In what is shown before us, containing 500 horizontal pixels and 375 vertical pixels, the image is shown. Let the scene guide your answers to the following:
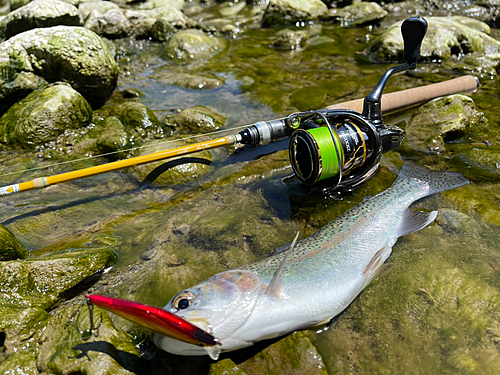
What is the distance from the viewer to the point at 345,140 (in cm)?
379

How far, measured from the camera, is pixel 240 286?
250 centimetres

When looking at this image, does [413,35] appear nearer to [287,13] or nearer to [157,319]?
[157,319]

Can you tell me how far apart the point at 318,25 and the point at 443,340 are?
10773 mm

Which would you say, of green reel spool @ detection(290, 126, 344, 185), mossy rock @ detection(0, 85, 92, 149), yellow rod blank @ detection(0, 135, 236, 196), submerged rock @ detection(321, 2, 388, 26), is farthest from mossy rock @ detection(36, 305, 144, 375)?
submerged rock @ detection(321, 2, 388, 26)

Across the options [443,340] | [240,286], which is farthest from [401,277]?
[240,286]

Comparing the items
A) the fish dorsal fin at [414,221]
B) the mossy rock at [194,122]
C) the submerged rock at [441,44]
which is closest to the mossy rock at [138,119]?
the mossy rock at [194,122]

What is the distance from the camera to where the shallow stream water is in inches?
102

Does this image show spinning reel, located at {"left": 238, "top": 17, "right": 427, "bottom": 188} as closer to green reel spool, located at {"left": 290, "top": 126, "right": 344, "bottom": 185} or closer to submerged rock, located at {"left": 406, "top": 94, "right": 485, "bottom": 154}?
green reel spool, located at {"left": 290, "top": 126, "right": 344, "bottom": 185}

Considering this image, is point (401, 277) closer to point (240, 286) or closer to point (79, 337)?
point (240, 286)

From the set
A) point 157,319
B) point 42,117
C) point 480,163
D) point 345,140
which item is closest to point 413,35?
point 345,140

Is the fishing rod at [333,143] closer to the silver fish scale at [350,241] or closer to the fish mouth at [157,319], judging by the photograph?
the silver fish scale at [350,241]

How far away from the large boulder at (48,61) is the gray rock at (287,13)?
6.88m

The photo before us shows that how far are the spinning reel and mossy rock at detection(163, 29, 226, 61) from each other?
5741 millimetres

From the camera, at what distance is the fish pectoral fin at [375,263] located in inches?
120
